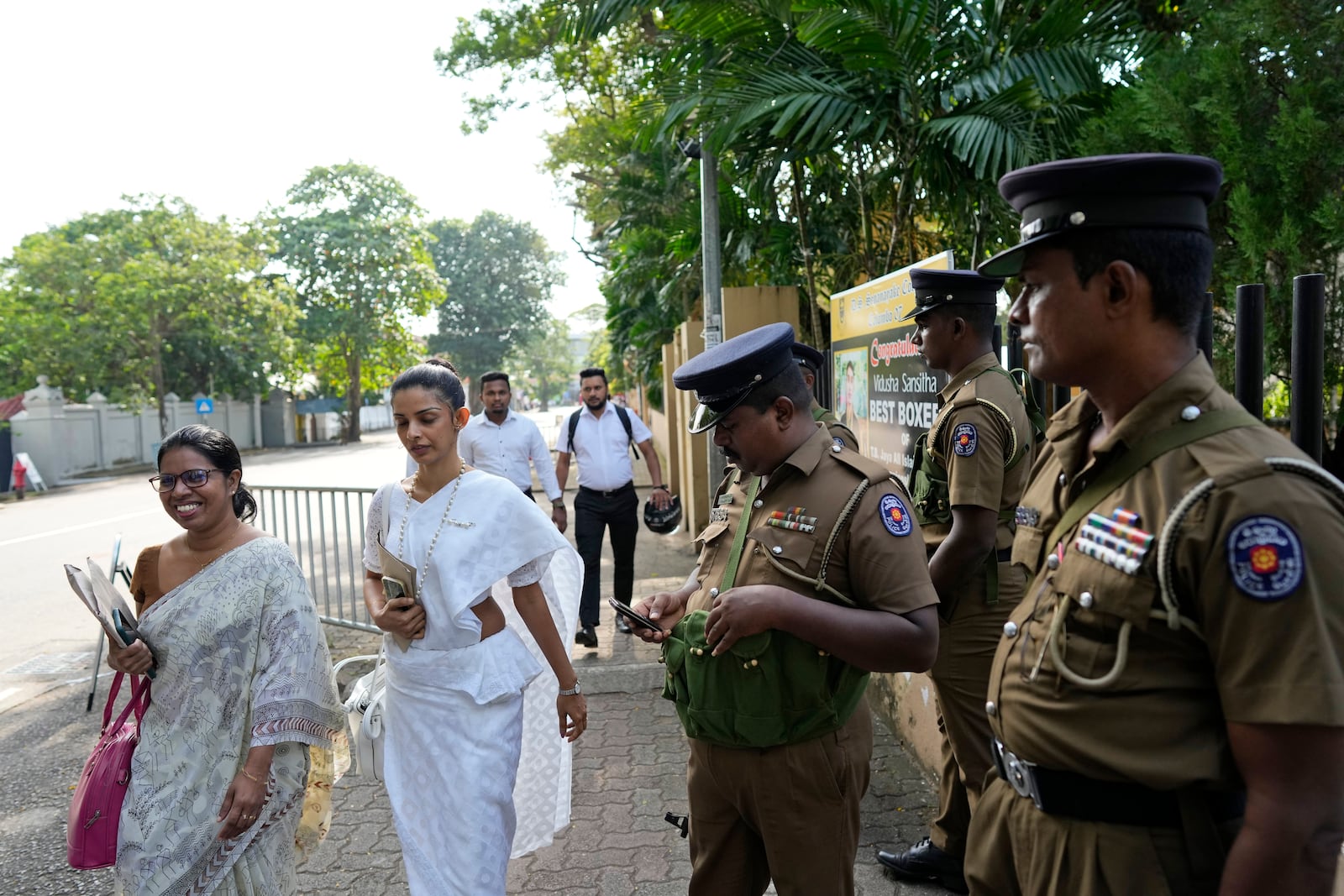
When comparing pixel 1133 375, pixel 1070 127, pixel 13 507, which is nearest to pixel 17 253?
pixel 13 507

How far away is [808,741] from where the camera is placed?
2174 mm

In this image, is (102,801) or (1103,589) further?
(102,801)

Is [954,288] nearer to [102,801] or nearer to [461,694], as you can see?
[461,694]

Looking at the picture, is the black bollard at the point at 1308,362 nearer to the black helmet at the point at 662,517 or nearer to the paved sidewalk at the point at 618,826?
the paved sidewalk at the point at 618,826

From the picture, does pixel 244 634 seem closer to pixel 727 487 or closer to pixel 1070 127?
pixel 727 487

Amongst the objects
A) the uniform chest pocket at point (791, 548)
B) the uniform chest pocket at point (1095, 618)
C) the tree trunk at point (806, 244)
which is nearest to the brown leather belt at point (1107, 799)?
the uniform chest pocket at point (1095, 618)

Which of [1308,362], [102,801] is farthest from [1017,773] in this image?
[102,801]

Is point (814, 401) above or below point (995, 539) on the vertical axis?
above

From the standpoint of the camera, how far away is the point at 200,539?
2768 mm

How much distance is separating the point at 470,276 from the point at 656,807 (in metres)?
55.9

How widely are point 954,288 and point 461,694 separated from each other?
6.79 ft

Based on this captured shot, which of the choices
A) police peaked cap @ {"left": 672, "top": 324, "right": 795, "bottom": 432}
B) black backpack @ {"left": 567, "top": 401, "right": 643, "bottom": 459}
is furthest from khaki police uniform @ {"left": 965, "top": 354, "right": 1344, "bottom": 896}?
black backpack @ {"left": 567, "top": 401, "right": 643, "bottom": 459}

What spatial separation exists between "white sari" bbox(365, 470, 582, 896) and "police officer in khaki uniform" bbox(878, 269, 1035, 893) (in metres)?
1.31

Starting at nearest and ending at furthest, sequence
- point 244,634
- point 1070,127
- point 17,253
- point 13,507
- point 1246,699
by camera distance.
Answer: point 1246,699 → point 244,634 → point 1070,127 → point 13,507 → point 17,253
